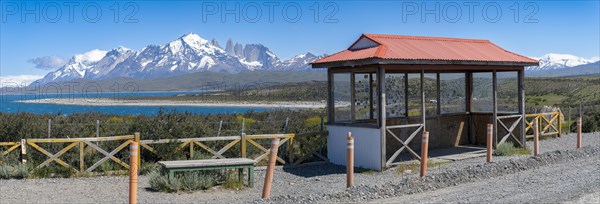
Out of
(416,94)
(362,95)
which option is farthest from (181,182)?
(416,94)

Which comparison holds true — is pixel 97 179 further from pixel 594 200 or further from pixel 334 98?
pixel 594 200

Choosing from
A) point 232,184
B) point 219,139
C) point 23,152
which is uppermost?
point 219,139

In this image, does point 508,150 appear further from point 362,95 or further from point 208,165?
point 208,165

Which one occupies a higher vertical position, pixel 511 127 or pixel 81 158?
pixel 511 127

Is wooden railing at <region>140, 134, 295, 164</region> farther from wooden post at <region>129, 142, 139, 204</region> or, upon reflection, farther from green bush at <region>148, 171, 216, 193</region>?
wooden post at <region>129, 142, 139, 204</region>

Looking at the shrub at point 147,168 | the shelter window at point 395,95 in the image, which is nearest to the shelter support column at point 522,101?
the shelter window at point 395,95

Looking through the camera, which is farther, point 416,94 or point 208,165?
point 416,94

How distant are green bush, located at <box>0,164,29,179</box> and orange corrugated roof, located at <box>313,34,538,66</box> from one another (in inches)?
284

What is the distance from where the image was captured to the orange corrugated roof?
14250 mm

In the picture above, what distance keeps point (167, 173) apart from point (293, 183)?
265cm

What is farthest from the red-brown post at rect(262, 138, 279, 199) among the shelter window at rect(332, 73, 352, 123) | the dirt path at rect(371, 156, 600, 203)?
the shelter window at rect(332, 73, 352, 123)

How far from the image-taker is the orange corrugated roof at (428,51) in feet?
46.8

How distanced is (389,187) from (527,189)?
7.85 ft

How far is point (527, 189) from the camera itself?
10.8 meters
